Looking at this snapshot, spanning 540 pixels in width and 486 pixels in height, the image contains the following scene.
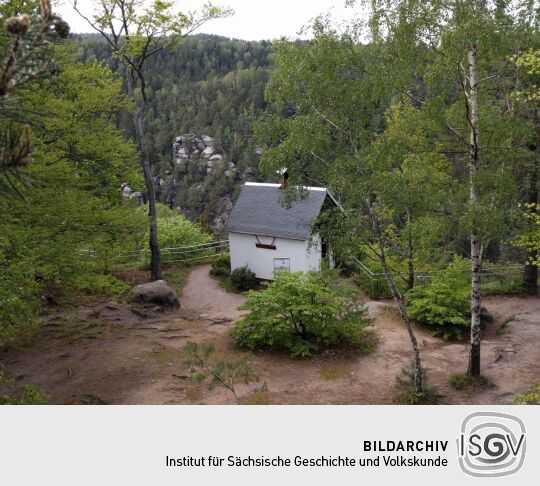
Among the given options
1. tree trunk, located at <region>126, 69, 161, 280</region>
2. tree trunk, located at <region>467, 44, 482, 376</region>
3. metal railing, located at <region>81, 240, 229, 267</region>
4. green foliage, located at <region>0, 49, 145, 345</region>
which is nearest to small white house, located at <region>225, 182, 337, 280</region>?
metal railing, located at <region>81, 240, 229, 267</region>

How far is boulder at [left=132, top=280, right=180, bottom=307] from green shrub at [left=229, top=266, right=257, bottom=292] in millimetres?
4285

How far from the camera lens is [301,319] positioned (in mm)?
15102

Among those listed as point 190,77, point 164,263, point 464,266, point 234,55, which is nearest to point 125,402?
point 464,266

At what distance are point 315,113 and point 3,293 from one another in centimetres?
756

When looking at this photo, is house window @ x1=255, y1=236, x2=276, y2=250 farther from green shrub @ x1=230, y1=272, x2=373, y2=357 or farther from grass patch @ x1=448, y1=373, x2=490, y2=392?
grass patch @ x1=448, y1=373, x2=490, y2=392

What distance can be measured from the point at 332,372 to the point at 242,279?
11.0m

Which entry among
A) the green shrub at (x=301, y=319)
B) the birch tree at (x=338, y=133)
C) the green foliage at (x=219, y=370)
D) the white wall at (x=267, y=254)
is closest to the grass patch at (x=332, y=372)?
A: the green shrub at (x=301, y=319)

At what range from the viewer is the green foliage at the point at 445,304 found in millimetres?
16953

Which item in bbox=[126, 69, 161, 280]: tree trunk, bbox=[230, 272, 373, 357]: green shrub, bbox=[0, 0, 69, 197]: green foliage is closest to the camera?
bbox=[0, 0, 69, 197]: green foliage

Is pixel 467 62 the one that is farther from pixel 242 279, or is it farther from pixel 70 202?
pixel 242 279

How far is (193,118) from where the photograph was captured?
4230 inches

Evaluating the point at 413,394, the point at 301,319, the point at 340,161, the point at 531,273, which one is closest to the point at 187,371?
the point at 301,319

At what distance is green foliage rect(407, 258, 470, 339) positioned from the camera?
667 inches

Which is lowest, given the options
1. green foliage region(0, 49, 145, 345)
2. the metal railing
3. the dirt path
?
the dirt path
